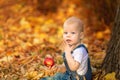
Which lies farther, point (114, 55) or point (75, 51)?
point (114, 55)

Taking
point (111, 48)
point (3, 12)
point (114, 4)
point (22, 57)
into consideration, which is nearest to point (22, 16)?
point (3, 12)

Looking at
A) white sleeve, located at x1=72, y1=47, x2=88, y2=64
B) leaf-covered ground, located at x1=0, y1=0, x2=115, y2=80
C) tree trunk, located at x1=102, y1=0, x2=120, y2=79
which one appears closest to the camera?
white sleeve, located at x1=72, y1=47, x2=88, y2=64

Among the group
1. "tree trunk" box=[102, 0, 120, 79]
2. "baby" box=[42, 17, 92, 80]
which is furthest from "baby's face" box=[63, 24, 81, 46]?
"tree trunk" box=[102, 0, 120, 79]

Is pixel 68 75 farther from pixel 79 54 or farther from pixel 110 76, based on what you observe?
pixel 110 76

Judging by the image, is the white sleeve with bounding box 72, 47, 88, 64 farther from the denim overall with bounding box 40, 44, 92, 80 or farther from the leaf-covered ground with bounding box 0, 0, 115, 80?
the leaf-covered ground with bounding box 0, 0, 115, 80

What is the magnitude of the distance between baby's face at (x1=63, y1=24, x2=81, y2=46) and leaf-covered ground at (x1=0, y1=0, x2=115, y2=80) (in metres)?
0.54

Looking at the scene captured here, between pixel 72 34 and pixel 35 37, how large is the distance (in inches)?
103

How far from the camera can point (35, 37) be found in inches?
259

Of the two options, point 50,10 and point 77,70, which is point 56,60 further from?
point 50,10

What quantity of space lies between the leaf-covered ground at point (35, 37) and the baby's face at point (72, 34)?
537mm

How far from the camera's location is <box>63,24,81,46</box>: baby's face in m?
4.00

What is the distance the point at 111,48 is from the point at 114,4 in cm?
226

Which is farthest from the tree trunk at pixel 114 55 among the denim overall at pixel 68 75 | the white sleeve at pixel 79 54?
the white sleeve at pixel 79 54

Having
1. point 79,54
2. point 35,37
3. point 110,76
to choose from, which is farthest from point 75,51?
point 35,37
